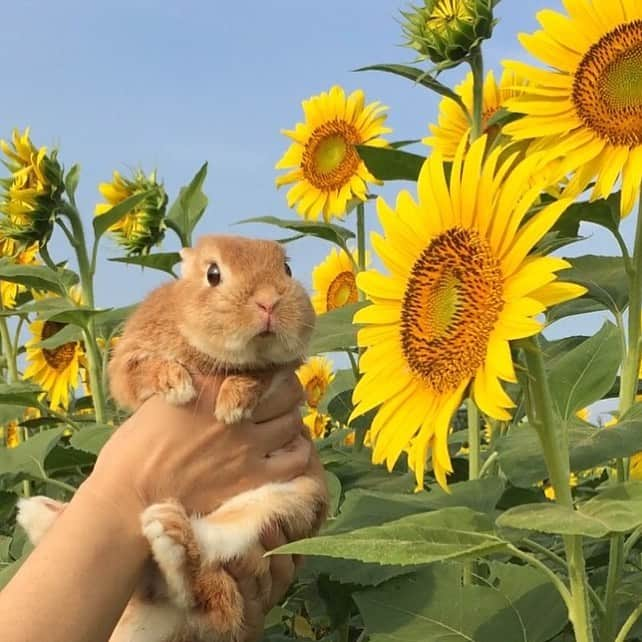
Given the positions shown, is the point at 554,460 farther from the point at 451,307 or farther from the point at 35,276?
the point at 35,276

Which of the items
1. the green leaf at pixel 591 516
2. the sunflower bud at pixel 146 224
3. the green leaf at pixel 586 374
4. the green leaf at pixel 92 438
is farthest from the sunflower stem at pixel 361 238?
the green leaf at pixel 591 516

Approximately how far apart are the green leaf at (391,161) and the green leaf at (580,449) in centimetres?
47

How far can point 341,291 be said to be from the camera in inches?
161

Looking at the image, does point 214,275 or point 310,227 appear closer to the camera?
point 214,275

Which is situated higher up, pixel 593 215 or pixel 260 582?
pixel 593 215

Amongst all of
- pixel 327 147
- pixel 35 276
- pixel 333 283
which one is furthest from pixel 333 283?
pixel 35 276

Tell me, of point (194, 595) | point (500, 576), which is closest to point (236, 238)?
point (194, 595)

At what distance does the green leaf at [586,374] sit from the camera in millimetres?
1582

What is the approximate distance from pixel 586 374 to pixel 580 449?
166mm

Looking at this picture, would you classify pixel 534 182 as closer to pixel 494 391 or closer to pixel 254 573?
pixel 494 391

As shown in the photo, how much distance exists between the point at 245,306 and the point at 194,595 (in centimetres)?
50

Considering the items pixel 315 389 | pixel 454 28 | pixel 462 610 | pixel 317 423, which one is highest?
pixel 454 28

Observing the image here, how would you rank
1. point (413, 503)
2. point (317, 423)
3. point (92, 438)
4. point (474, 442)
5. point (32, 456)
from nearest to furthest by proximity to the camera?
point (413, 503) → point (474, 442) → point (92, 438) → point (32, 456) → point (317, 423)

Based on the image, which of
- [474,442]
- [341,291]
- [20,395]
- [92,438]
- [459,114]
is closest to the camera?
[474,442]
